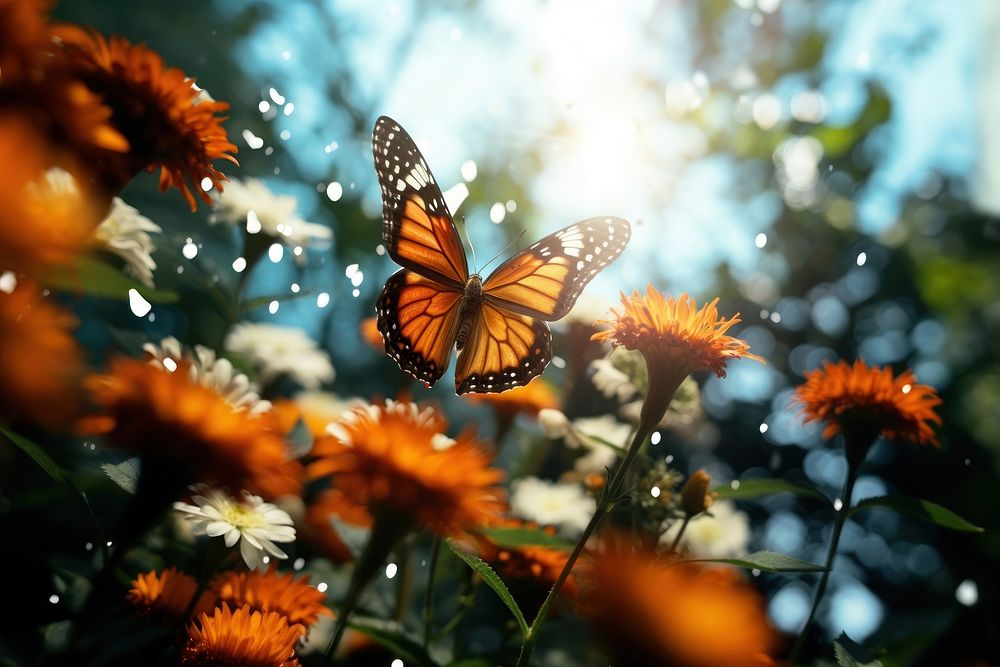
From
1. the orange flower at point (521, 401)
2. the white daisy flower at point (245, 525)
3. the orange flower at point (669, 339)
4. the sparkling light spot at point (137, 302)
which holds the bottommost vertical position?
the white daisy flower at point (245, 525)

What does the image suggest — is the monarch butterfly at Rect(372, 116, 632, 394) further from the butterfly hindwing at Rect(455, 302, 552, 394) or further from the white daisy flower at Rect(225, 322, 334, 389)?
the white daisy flower at Rect(225, 322, 334, 389)

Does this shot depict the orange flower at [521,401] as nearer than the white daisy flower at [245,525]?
No

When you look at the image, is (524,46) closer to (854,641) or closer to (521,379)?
(521,379)

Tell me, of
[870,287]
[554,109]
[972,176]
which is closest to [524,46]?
[554,109]

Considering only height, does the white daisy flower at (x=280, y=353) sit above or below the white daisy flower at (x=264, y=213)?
below

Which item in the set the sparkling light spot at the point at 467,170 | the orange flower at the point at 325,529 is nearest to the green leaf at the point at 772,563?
the orange flower at the point at 325,529

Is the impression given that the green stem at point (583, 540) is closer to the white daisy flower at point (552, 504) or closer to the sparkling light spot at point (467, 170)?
the white daisy flower at point (552, 504)

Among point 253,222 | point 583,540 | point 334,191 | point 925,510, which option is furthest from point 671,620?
point 334,191
